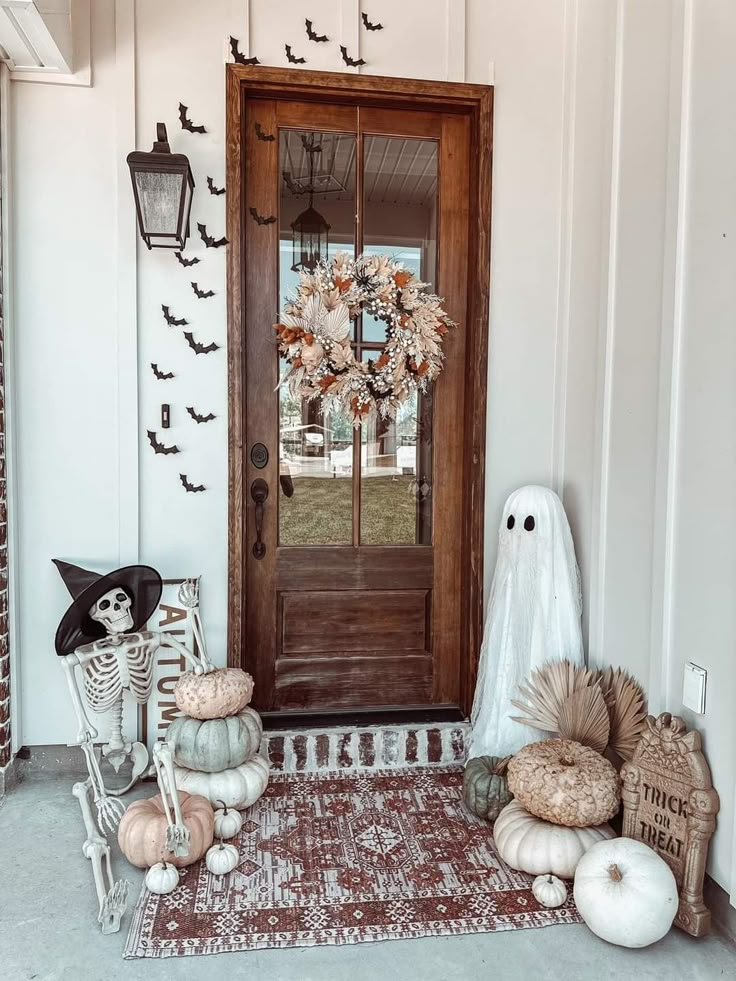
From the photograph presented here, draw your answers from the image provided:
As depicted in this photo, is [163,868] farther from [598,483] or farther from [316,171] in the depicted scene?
[316,171]

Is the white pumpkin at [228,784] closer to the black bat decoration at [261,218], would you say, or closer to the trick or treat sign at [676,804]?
the trick or treat sign at [676,804]

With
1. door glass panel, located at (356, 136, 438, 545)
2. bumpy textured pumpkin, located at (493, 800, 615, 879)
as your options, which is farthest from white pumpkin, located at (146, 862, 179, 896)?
door glass panel, located at (356, 136, 438, 545)

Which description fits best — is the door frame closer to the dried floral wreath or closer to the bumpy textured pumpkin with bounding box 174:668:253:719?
the dried floral wreath

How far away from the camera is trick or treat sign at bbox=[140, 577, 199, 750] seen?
2721 mm

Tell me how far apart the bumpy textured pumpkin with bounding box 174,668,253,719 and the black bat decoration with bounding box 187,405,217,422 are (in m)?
0.97

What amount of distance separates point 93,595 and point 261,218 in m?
1.61

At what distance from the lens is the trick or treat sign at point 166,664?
2721 mm

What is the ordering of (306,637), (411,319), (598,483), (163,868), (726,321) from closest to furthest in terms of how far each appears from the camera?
(726,321) < (163,868) < (598,483) < (411,319) < (306,637)

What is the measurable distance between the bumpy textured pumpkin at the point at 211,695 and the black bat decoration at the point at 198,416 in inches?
38.1

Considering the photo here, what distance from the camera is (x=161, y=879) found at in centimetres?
199

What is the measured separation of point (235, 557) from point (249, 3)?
2124 millimetres

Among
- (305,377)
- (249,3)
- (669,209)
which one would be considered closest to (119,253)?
(305,377)

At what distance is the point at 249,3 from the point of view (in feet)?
8.62

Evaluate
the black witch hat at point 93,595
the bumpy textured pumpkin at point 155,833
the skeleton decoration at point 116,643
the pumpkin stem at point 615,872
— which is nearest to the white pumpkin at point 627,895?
the pumpkin stem at point 615,872
